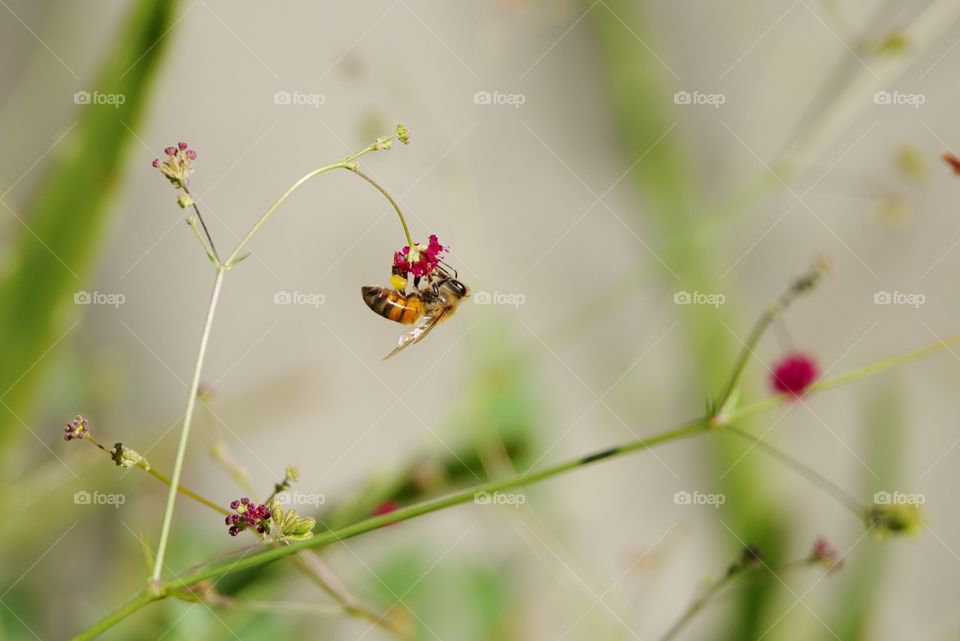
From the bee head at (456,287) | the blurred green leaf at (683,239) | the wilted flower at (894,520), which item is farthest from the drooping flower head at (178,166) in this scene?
the blurred green leaf at (683,239)

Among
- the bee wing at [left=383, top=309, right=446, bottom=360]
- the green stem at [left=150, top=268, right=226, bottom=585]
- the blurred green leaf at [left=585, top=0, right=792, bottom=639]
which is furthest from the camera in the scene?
the blurred green leaf at [left=585, top=0, right=792, bottom=639]

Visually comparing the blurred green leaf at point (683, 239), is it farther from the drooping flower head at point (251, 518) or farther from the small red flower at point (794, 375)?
the drooping flower head at point (251, 518)

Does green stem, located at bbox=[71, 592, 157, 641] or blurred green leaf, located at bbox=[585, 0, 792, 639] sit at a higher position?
blurred green leaf, located at bbox=[585, 0, 792, 639]

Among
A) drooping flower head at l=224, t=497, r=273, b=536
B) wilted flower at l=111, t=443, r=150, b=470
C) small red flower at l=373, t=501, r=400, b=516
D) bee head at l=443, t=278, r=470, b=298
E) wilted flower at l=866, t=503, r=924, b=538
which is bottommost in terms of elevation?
drooping flower head at l=224, t=497, r=273, b=536

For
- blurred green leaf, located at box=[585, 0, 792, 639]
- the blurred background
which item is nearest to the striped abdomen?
the blurred background

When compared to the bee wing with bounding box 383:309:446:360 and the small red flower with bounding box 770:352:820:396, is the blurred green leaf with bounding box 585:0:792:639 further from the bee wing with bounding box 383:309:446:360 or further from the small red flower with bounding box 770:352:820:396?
the bee wing with bounding box 383:309:446:360
